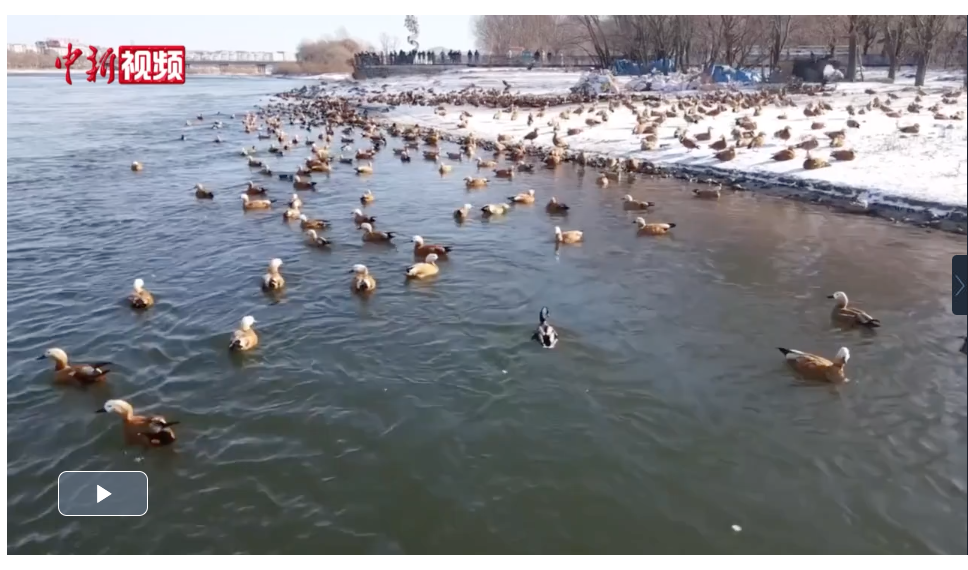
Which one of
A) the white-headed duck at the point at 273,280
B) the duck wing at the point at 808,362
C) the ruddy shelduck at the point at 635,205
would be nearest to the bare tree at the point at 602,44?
the ruddy shelduck at the point at 635,205

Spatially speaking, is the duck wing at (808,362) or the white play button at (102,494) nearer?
the white play button at (102,494)

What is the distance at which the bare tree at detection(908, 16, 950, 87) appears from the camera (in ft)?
71.2

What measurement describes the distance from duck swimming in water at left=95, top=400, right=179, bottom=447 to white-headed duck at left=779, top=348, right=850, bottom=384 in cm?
998

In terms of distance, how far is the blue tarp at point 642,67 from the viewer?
58.2 metres

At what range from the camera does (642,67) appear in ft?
196

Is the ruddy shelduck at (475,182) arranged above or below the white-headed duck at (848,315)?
above

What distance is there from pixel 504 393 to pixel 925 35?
24.8 m

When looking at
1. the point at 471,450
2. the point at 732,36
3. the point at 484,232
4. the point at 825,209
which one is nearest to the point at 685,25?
the point at 732,36

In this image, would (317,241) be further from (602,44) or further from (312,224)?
(602,44)

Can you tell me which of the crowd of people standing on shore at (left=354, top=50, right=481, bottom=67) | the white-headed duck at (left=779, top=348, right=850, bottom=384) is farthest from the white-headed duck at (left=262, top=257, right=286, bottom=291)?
the crowd of people standing on shore at (left=354, top=50, right=481, bottom=67)

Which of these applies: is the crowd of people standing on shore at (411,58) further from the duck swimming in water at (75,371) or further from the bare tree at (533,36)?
the duck swimming in water at (75,371)

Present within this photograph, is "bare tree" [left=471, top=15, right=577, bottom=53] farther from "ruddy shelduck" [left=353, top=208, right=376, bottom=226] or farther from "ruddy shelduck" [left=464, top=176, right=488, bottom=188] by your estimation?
"ruddy shelduck" [left=353, top=208, right=376, bottom=226]

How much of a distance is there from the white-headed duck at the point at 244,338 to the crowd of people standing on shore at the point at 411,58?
84.8 meters

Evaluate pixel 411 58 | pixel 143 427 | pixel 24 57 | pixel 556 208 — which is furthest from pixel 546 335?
pixel 411 58
